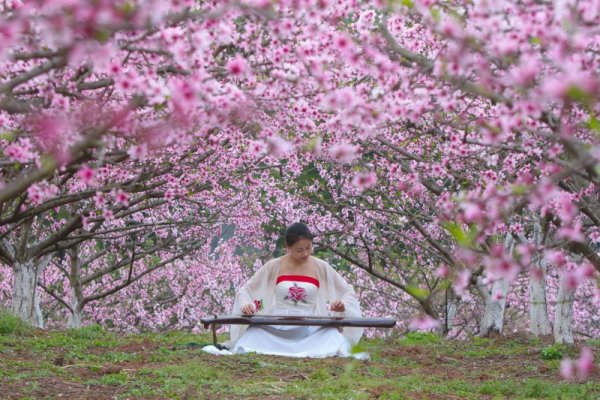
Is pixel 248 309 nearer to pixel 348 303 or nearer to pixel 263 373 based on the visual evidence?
pixel 348 303

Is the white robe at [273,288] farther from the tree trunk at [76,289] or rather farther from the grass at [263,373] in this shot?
the tree trunk at [76,289]

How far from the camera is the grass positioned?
23.7 ft

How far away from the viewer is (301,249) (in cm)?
1042

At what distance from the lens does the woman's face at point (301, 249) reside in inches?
408

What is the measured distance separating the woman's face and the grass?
4.35 feet

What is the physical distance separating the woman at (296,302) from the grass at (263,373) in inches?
21.8

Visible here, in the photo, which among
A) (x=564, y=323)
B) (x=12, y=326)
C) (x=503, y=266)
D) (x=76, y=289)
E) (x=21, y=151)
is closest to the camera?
(x=503, y=266)

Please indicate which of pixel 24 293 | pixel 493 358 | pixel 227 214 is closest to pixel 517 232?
pixel 493 358

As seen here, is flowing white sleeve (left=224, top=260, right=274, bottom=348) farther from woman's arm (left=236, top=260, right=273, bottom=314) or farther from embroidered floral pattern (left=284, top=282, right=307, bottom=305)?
embroidered floral pattern (left=284, top=282, right=307, bottom=305)

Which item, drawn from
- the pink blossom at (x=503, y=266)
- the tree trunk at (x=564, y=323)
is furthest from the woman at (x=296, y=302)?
the pink blossom at (x=503, y=266)

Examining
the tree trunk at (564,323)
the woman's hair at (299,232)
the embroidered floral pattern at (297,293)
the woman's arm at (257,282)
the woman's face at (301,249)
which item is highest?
the woman's hair at (299,232)

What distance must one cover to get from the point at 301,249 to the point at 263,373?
2.24m

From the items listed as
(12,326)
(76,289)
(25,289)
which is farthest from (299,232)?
(76,289)

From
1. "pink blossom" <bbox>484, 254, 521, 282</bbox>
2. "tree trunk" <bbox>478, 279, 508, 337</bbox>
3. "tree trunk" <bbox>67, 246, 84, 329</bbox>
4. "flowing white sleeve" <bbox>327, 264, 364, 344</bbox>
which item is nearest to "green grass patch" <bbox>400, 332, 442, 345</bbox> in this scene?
"tree trunk" <bbox>478, 279, 508, 337</bbox>
